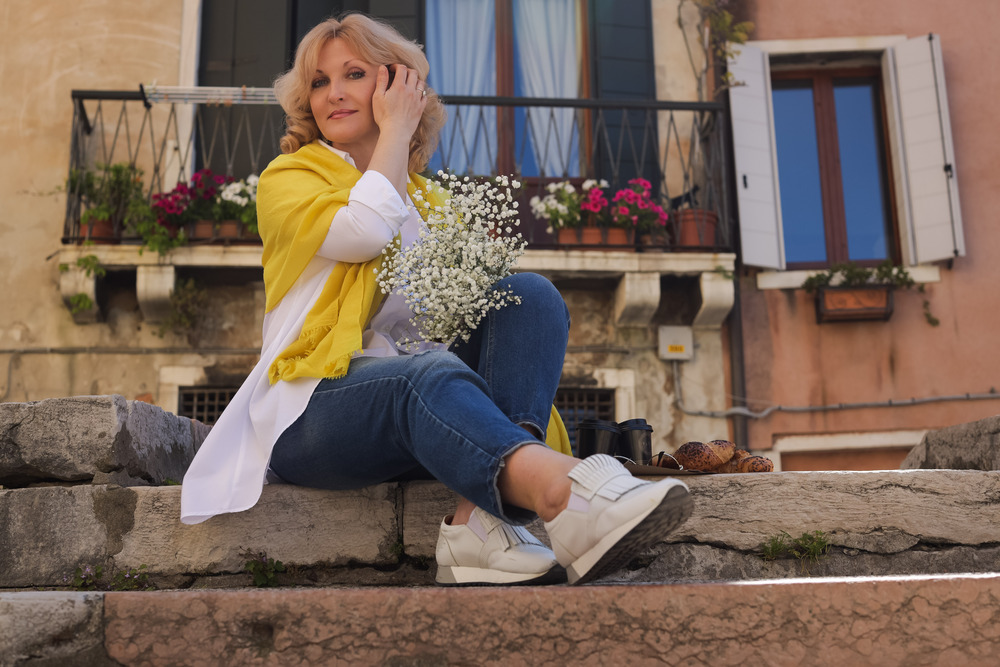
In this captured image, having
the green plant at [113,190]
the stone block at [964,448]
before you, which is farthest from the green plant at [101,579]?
the green plant at [113,190]

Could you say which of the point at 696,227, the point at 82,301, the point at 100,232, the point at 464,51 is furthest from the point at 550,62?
the point at 82,301

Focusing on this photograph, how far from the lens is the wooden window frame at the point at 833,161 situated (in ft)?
23.1

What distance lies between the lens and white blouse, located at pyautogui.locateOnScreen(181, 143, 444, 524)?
215cm

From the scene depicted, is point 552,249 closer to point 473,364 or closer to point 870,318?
point 870,318

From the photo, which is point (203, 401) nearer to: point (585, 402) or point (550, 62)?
point (585, 402)

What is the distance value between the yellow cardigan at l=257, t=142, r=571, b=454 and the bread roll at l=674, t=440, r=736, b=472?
1.65 feet

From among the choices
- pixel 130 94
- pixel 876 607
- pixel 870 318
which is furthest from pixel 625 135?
pixel 876 607

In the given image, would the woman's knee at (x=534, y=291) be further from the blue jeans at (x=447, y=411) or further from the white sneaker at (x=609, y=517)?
the white sneaker at (x=609, y=517)

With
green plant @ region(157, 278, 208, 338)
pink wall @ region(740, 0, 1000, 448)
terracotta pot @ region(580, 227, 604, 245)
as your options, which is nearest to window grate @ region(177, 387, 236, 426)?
green plant @ region(157, 278, 208, 338)

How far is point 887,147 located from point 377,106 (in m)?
5.74

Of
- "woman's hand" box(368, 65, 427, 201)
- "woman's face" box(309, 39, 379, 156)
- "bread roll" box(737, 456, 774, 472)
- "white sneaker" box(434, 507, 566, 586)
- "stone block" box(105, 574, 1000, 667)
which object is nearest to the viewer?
"stone block" box(105, 574, 1000, 667)

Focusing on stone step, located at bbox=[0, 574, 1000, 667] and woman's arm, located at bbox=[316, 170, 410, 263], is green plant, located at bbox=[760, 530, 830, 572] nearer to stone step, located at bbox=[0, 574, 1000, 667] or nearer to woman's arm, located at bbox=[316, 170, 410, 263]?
stone step, located at bbox=[0, 574, 1000, 667]

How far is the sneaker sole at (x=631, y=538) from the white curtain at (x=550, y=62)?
219 inches

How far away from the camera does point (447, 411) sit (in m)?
1.84
